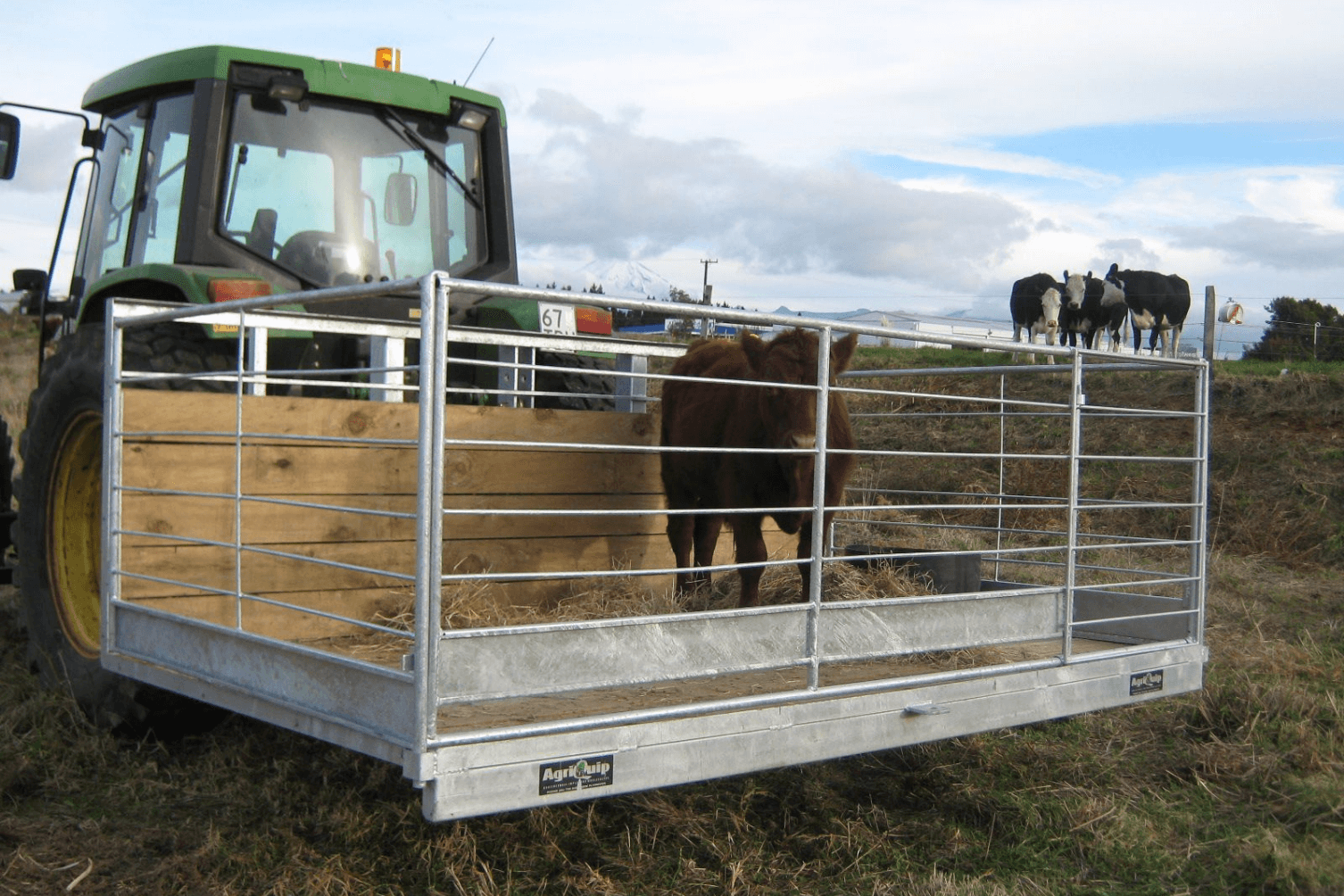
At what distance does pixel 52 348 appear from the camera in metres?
6.45

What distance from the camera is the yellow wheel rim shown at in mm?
4762

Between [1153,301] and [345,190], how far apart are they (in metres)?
16.9

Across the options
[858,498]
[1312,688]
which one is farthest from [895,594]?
[858,498]

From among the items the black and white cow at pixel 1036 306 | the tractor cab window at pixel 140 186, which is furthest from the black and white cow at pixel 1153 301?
the tractor cab window at pixel 140 186

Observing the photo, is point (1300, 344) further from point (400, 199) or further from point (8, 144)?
point (8, 144)

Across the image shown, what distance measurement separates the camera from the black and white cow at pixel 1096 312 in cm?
1961

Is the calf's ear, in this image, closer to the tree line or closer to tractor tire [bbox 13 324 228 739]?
tractor tire [bbox 13 324 228 739]

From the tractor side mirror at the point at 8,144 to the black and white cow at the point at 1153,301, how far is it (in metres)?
16.9

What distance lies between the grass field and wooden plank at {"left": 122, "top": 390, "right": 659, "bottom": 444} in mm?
A: 1217

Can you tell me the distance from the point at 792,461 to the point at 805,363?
443mm

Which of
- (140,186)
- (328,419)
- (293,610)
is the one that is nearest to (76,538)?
(293,610)

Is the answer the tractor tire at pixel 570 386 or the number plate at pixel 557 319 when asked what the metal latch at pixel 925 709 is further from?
the tractor tire at pixel 570 386

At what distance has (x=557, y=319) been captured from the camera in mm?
5973

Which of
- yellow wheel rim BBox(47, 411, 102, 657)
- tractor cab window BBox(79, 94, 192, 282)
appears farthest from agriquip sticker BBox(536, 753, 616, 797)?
tractor cab window BBox(79, 94, 192, 282)
